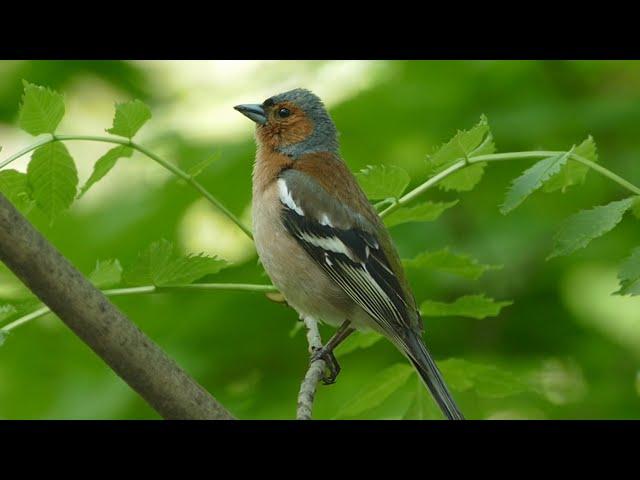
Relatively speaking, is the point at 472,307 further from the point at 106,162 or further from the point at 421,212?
the point at 106,162

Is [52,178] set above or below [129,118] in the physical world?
below

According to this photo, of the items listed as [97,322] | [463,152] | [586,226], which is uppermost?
[463,152]

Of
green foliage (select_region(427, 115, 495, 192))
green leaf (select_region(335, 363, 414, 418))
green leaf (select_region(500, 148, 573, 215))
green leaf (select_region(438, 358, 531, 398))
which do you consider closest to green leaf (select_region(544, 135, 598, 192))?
green leaf (select_region(500, 148, 573, 215))

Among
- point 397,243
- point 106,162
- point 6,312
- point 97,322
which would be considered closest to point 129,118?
point 106,162

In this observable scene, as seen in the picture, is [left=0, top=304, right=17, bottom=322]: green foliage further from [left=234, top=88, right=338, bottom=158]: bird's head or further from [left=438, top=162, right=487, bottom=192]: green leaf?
[left=234, top=88, right=338, bottom=158]: bird's head

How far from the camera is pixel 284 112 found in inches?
236

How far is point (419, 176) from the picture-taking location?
6102mm

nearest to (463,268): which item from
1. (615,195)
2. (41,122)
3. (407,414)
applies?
(407,414)

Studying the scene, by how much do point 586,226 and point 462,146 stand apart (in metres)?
0.73

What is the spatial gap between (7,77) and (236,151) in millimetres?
2154

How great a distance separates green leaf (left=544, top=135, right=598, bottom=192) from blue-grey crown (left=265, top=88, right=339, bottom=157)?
2.17 m

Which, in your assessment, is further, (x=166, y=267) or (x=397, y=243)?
(x=397, y=243)

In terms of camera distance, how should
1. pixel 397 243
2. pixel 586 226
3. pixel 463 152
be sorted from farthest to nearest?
pixel 397 243 → pixel 463 152 → pixel 586 226

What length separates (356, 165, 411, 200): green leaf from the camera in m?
4.11
